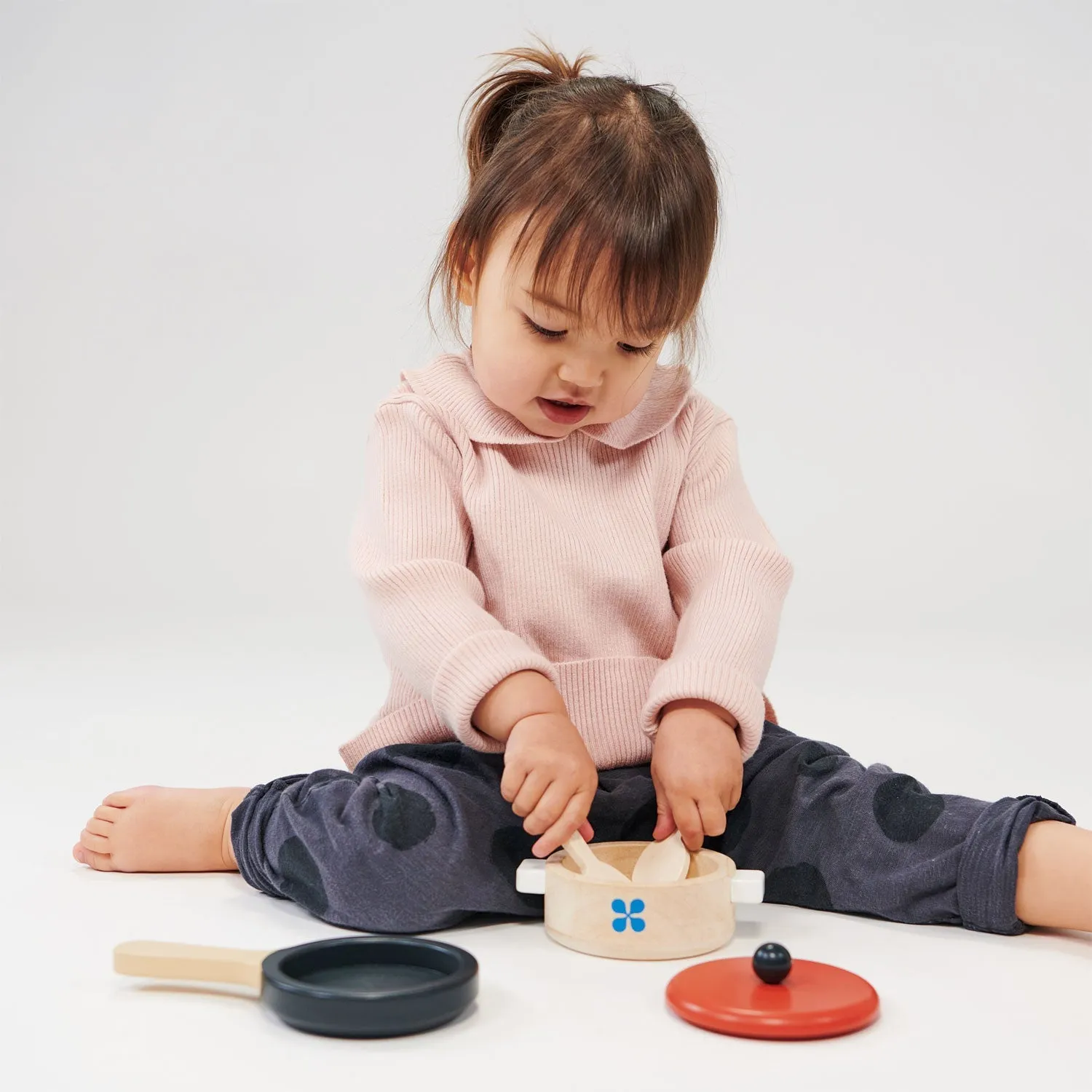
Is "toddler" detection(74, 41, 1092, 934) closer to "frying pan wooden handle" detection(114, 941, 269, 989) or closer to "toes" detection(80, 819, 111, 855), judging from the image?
"toes" detection(80, 819, 111, 855)

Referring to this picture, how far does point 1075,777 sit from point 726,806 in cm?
65

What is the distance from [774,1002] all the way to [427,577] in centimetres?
49

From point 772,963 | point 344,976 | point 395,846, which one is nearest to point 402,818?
point 395,846

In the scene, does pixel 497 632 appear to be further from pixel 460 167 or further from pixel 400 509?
pixel 460 167

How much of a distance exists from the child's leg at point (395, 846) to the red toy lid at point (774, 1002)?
24 cm

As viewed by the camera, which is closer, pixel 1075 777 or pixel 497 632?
pixel 497 632

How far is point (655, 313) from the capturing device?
50.6 inches

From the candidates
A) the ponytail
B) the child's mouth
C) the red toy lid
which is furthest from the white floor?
the ponytail

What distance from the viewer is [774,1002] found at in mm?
889

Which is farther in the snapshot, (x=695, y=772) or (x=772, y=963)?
(x=695, y=772)

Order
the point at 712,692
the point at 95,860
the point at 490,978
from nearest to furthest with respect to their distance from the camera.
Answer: the point at 490,978 < the point at 712,692 < the point at 95,860

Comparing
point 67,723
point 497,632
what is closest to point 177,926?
point 497,632

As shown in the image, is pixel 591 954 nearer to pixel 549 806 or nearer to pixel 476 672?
pixel 549 806

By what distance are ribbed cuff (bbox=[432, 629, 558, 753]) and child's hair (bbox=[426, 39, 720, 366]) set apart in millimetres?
295
